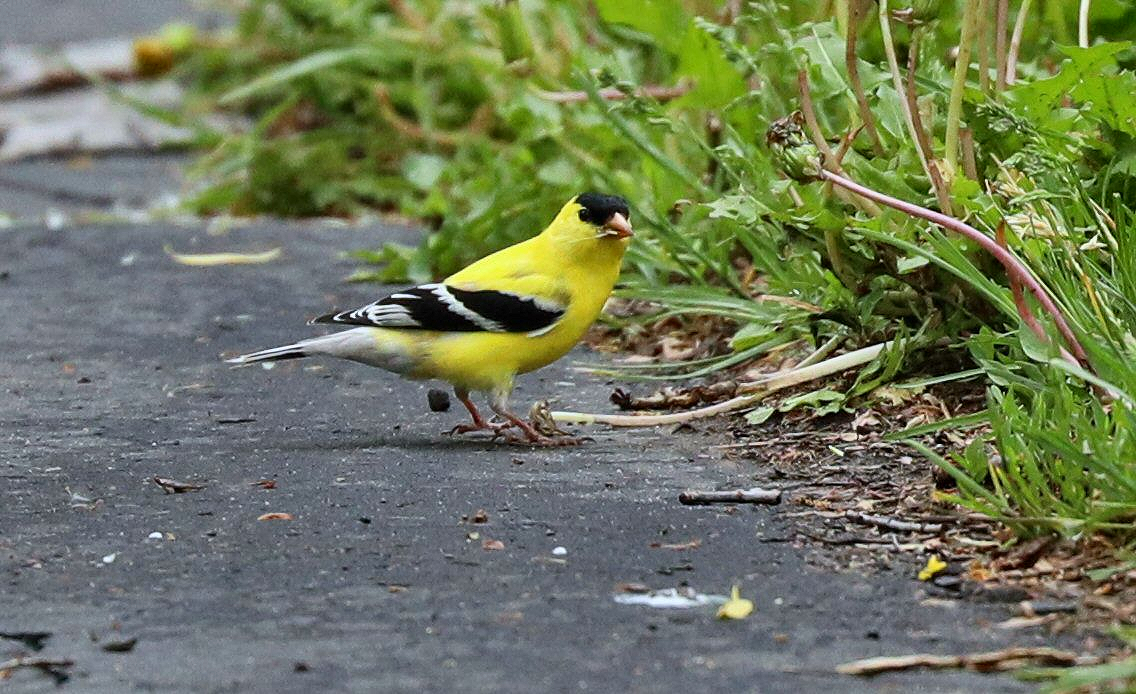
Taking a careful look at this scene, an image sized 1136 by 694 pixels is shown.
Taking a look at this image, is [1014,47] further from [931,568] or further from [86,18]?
[86,18]

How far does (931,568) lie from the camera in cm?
328

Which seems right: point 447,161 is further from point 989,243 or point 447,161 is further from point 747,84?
point 989,243

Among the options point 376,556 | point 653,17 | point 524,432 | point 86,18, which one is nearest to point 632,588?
point 376,556

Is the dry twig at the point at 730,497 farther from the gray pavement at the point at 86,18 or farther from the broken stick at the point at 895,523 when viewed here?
the gray pavement at the point at 86,18

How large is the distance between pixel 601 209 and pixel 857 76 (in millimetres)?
970

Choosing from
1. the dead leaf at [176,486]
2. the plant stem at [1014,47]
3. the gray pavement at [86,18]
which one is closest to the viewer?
the dead leaf at [176,486]

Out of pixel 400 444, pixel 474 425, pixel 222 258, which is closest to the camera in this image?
pixel 400 444

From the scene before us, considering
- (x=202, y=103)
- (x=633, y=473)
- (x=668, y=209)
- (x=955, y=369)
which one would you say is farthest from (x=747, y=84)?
(x=202, y=103)

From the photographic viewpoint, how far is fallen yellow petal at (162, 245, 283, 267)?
283 inches

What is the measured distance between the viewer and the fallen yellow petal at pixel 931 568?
3262 millimetres

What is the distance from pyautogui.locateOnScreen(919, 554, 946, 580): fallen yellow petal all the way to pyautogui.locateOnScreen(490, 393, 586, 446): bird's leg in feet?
4.88

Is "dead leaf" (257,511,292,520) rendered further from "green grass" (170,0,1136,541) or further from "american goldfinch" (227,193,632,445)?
"green grass" (170,0,1136,541)

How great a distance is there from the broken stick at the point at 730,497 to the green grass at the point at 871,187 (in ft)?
1.35

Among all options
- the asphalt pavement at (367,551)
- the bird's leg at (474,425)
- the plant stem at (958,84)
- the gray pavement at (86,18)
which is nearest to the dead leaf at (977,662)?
the asphalt pavement at (367,551)
